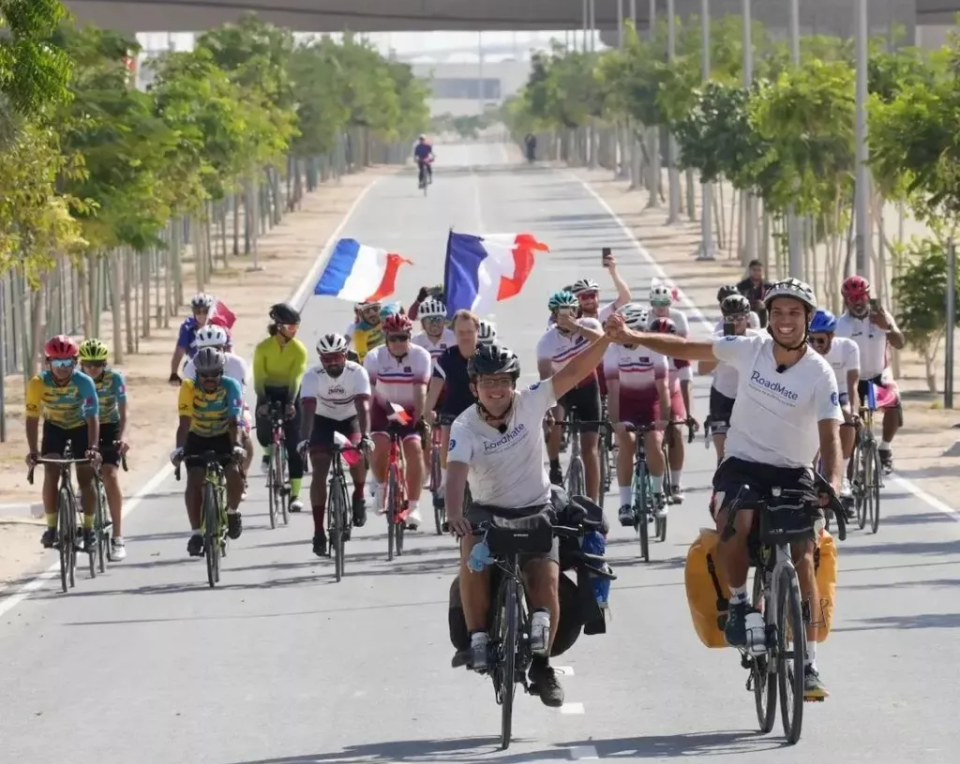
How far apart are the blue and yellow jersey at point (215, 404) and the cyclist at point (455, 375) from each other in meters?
1.57

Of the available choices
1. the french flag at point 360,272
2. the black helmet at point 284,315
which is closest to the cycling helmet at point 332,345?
the black helmet at point 284,315

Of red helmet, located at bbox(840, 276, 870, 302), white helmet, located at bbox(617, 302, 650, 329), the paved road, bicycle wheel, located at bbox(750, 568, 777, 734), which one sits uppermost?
red helmet, located at bbox(840, 276, 870, 302)

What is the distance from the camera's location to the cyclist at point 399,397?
66.4ft

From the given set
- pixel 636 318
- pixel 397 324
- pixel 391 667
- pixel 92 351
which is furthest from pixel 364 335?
pixel 391 667

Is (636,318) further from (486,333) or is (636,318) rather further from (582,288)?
(582,288)

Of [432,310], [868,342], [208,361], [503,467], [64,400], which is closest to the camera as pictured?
[503,467]

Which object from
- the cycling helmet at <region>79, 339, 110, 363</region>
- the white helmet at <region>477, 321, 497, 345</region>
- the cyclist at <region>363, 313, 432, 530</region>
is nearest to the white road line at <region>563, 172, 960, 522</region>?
the cyclist at <region>363, 313, 432, 530</region>

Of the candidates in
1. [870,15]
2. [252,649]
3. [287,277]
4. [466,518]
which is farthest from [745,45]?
[466,518]

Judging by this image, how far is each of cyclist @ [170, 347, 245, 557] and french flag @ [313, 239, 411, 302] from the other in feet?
38.2

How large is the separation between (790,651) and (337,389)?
862cm

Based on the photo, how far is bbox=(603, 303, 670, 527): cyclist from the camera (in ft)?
63.5

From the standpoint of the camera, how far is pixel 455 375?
19.3 meters

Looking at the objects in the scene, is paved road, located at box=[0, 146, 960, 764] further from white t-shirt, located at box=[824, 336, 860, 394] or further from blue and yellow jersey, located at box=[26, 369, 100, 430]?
white t-shirt, located at box=[824, 336, 860, 394]

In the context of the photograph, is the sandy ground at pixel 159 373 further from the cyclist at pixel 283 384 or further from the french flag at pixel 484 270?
the french flag at pixel 484 270
